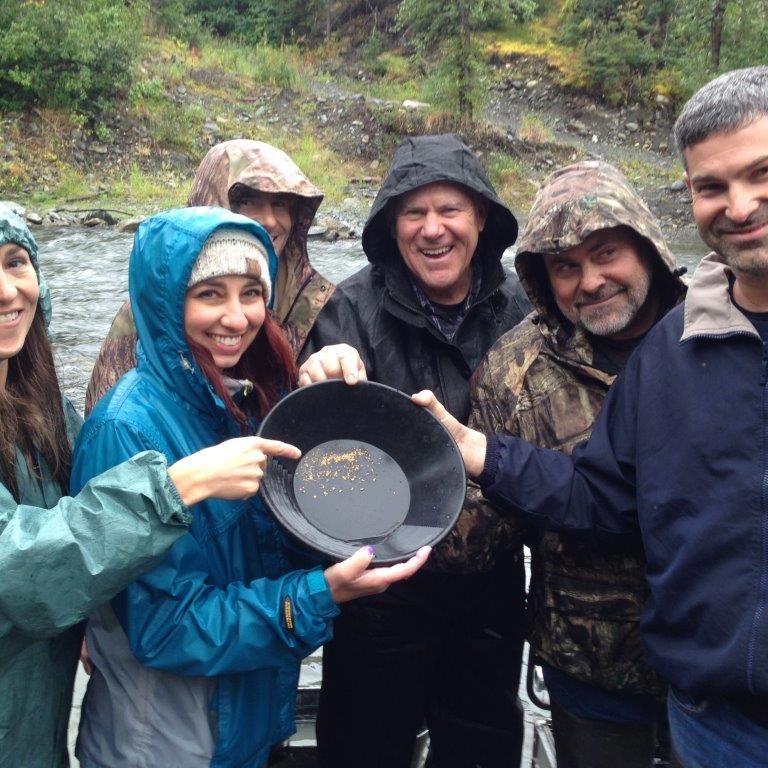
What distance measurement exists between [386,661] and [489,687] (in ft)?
1.16

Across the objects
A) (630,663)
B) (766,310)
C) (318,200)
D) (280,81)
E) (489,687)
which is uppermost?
(280,81)

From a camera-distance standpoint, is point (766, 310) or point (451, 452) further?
point (451, 452)

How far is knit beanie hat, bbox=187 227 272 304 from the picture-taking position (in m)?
1.91

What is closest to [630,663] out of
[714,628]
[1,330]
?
[714,628]

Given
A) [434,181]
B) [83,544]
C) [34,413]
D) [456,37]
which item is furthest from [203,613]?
[456,37]

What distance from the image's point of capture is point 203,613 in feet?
5.72

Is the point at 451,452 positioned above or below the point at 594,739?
above

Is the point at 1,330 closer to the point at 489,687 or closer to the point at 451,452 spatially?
the point at 451,452

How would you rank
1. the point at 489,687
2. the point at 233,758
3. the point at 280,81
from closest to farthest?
1. the point at 233,758
2. the point at 489,687
3. the point at 280,81

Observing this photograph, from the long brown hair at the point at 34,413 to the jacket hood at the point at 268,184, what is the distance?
3.65 feet

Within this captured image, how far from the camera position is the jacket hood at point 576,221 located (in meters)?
2.17

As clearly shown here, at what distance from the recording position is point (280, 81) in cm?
2573

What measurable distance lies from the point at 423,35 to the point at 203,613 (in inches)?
1027

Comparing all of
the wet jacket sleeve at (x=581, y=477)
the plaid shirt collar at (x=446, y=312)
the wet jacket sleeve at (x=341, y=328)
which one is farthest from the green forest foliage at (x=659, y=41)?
the wet jacket sleeve at (x=581, y=477)
